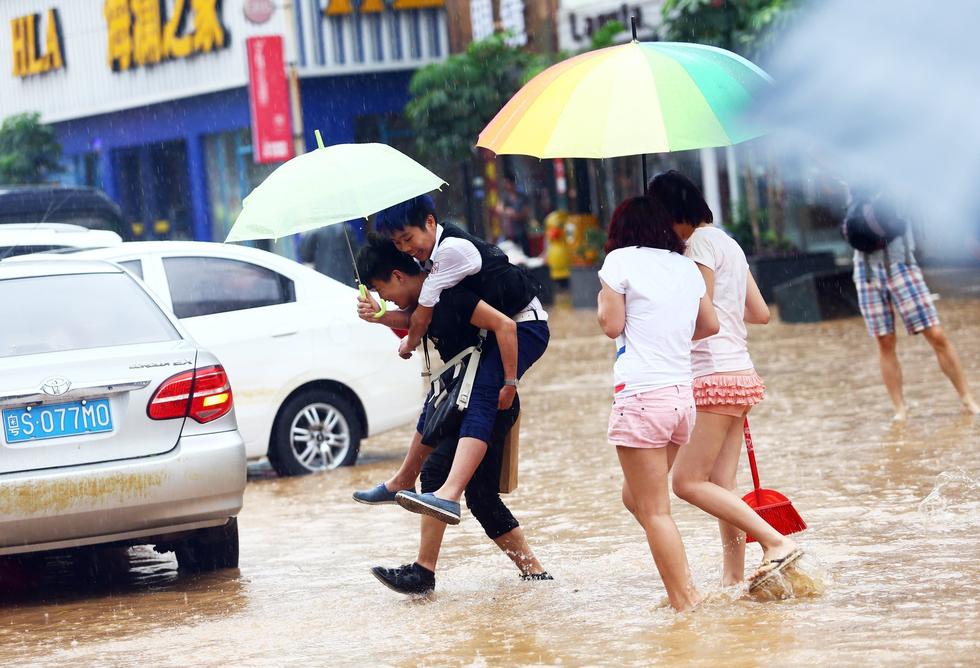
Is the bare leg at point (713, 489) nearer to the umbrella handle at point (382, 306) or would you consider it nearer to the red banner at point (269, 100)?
the umbrella handle at point (382, 306)

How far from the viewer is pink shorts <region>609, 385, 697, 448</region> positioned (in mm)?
5738

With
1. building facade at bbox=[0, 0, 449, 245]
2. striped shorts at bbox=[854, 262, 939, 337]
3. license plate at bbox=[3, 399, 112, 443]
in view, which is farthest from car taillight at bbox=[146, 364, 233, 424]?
building facade at bbox=[0, 0, 449, 245]

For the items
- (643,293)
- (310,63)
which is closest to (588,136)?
(643,293)

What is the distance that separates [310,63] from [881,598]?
80.4 ft

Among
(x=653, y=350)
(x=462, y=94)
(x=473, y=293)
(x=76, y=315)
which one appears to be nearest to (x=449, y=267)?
(x=473, y=293)

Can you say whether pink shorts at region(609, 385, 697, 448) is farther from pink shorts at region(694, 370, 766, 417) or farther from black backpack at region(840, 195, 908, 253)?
black backpack at region(840, 195, 908, 253)

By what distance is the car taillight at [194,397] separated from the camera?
7.07 meters

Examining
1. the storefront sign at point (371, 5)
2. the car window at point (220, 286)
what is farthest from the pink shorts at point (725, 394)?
the storefront sign at point (371, 5)

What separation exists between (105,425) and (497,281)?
1.82 metres

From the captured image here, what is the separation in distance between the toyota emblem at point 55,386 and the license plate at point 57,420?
0.21ft

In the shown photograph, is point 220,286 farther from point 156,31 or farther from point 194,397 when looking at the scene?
point 156,31

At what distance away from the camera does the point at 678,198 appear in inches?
238

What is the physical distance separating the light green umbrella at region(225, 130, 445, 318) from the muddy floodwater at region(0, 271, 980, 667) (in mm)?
1326

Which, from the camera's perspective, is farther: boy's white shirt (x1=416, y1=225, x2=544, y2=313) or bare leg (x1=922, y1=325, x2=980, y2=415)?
bare leg (x1=922, y1=325, x2=980, y2=415)
